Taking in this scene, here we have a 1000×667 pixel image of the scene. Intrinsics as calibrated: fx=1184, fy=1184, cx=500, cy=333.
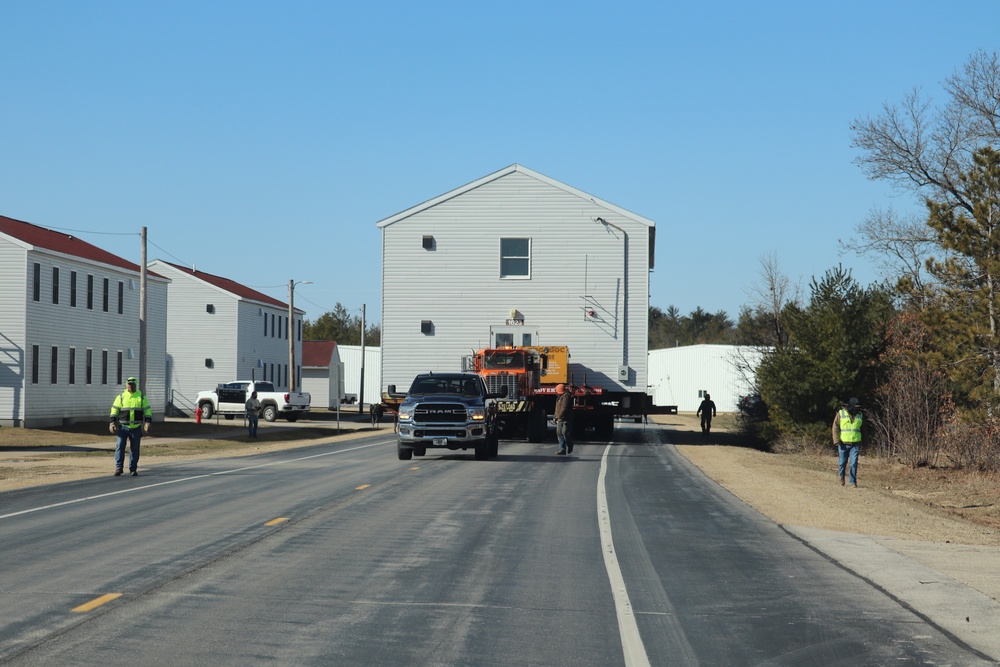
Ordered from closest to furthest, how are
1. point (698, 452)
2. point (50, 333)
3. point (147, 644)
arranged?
point (147, 644), point (698, 452), point (50, 333)

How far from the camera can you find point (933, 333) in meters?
26.5

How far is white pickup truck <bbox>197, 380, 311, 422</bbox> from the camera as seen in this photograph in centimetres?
6059

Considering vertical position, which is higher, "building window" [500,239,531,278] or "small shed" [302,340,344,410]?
"building window" [500,239,531,278]

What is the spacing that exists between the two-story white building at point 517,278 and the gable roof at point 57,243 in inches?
557

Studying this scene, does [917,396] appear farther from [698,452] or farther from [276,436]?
[276,436]

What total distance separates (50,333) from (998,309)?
112 feet

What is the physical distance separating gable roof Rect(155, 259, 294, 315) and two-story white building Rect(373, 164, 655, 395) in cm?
3203

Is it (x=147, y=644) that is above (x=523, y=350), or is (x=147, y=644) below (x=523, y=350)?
below

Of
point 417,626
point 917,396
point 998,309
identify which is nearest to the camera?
point 417,626

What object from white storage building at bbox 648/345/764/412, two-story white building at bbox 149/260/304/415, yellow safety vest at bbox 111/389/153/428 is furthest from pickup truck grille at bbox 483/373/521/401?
white storage building at bbox 648/345/764/412

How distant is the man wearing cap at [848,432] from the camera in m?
22.6

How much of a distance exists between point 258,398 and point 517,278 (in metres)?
25.4

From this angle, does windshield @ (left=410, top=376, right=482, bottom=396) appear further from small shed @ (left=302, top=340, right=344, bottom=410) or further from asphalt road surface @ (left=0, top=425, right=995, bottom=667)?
small shed @ (left=302, top=340, right=344, bottom=410)

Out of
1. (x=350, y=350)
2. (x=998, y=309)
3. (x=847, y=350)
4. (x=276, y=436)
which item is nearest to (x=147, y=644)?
(x=998, y=309)
